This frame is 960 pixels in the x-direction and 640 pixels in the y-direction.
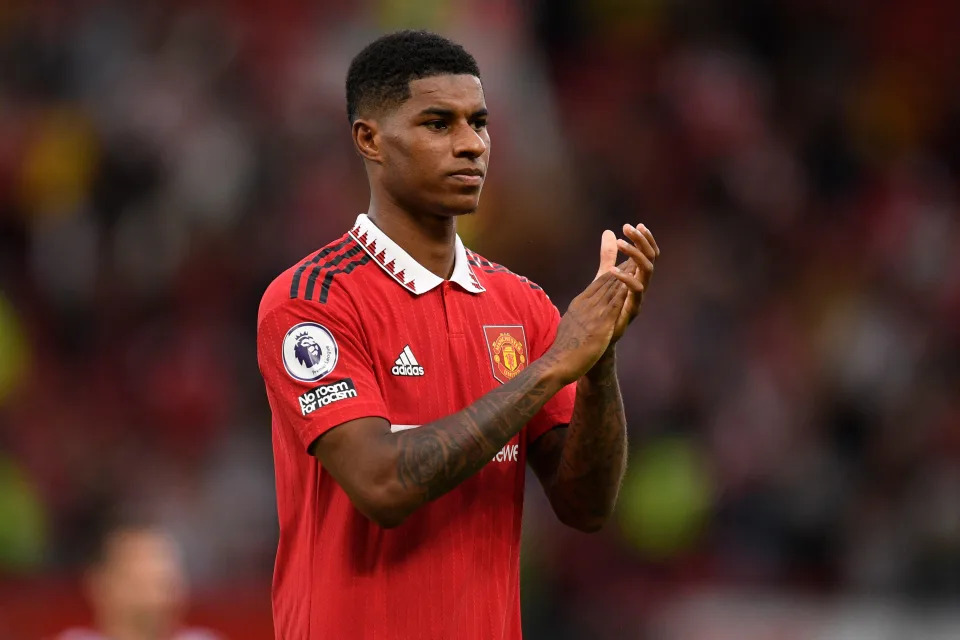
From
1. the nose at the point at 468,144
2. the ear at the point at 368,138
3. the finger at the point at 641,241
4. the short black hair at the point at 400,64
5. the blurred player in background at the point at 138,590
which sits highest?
the short black hair at the point at 400,64

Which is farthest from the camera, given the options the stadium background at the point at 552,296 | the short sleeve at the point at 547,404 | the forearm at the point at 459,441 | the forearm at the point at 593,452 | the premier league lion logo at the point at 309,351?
the stadium background at the point at 552,296

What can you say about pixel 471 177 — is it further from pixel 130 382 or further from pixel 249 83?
pixel 249 83

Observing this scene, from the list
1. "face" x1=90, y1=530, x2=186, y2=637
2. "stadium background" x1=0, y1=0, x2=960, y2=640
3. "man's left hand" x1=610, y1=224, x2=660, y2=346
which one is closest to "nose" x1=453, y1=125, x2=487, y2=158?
"man's left hand" x1=610, y1=224, x2=660, y2=346

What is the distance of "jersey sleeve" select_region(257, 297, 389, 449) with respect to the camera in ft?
8.99

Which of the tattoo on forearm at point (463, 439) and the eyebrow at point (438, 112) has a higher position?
the eyebrow at point (438, 112)

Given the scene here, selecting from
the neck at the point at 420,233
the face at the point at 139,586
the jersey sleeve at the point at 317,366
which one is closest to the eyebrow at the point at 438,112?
the neck at the point at 420,233

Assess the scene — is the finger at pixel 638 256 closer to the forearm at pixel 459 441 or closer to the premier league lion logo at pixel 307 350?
the forearm at pixel 459 441

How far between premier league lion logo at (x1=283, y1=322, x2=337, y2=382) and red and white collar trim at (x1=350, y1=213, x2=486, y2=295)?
0.26 metres

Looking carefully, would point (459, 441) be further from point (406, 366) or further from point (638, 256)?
point (638, 256)

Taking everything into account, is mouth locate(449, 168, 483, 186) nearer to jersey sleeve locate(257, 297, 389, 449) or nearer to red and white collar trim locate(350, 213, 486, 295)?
red and white collar trim locate(350, 213, 486, 295)

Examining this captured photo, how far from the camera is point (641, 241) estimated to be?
2.81 metres

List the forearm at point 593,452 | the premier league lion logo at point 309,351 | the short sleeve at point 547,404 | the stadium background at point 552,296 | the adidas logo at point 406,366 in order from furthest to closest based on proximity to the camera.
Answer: the stadium background at point 552,296
the short sleeve at point 547,404
the forearm at point 593,452
the adidas logo at point 406,366
the premier league lion logo at point 309,351

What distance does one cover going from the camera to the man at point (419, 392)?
2717mm

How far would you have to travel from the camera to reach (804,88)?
33.2 ft
